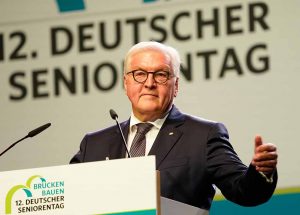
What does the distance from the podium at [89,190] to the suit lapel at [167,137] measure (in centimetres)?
68

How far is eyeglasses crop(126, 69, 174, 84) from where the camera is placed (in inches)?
144

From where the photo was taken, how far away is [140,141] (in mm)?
3643

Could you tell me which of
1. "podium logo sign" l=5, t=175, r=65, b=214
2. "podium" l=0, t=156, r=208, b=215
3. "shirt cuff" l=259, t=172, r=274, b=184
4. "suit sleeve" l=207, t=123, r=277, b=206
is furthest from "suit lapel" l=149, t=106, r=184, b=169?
"podium logo sign" l=5, t=175, r=65, b=214

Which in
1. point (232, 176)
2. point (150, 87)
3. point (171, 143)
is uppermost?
point (150, 87)

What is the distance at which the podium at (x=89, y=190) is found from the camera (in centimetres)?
264

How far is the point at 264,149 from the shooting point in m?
2.88

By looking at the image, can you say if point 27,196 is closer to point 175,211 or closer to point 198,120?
point 175,211

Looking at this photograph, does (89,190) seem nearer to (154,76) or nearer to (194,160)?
(194,160)

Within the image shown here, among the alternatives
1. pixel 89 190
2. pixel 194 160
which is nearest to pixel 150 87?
pixel 194 160

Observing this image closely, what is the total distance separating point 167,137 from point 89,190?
36.3 inches

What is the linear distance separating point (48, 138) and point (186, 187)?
6.85 feet

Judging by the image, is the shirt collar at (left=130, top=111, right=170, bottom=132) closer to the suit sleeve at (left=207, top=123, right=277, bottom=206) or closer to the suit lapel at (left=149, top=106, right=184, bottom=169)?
the suit lapel at (left=149, top=106, right=184, bottom=169)

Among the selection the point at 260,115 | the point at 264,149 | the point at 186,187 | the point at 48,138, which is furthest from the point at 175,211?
the point at 48,138

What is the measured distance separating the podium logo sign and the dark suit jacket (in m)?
0.69
